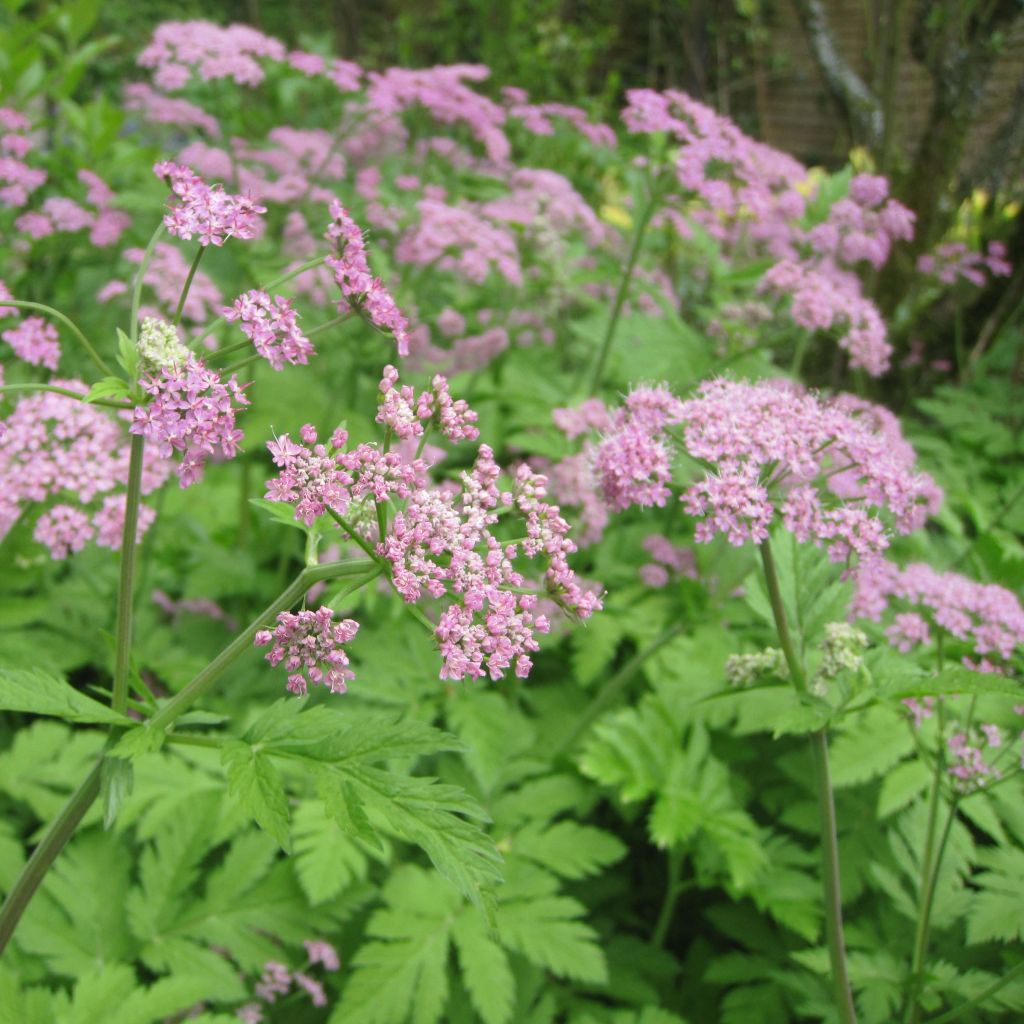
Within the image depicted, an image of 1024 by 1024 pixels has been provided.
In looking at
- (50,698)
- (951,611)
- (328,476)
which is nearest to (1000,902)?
(951,611)

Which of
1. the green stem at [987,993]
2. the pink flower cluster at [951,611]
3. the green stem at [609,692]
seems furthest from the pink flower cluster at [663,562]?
the green stem at [987,993]

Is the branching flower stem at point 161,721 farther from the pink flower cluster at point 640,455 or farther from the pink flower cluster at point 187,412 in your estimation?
the pink flower cluster at point 640,455

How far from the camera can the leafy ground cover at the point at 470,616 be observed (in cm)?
174

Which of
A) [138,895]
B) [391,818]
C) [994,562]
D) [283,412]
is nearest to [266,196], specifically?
[283,412]

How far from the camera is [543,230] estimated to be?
16.9 ft

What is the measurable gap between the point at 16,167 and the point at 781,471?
3.55 m

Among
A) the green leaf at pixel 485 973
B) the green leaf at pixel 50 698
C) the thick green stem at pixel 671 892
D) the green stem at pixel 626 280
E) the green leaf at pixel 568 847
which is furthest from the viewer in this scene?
the green stem at pixel 626 280

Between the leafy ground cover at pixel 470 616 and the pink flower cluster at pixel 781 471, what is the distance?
1 centimetres

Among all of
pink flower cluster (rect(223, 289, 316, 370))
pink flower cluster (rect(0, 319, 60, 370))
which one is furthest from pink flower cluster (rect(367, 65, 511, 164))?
pink flower cluster (rect(223, 289, 316, 370))

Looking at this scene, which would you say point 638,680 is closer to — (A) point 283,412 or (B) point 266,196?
(A) point 283,412

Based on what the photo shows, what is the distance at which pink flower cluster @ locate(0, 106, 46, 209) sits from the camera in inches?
160

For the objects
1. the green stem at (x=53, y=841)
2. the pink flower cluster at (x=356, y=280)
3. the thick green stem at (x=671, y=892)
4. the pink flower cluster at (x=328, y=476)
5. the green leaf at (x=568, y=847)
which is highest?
the pink flower cluster at (x=356, y=280)

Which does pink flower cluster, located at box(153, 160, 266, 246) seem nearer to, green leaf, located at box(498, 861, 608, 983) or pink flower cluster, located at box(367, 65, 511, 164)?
green leaf, located at box(498, 861, 608, 983)

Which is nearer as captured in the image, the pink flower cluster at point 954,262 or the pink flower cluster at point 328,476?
the pink flower cluster at point 328,476
